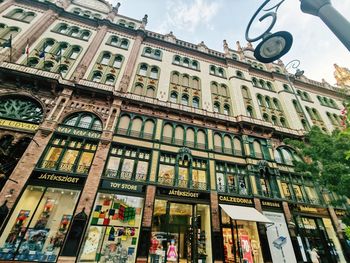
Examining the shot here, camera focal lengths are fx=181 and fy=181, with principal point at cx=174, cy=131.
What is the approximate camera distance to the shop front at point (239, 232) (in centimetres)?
1320

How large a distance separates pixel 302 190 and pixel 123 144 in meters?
18.1

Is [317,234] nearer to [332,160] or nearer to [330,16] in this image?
[332,160]

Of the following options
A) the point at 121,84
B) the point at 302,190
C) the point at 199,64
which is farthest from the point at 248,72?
the point at 121,84

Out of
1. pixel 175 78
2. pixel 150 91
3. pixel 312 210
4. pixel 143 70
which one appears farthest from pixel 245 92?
pixel 312 210

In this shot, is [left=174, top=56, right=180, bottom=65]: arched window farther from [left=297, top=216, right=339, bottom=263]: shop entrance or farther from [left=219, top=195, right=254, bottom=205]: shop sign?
[left=297, top=216, right=339, bottom=263]: shop entrance

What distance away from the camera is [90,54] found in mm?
19688

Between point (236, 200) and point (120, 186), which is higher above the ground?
point (236, 200)

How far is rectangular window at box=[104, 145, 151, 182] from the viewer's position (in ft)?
46.5

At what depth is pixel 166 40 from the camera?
25.6 metres

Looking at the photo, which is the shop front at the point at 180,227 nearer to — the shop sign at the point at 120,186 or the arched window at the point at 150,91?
the shop sign at the point at 120,186

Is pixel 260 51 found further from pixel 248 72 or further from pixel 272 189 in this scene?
pixel 248 72

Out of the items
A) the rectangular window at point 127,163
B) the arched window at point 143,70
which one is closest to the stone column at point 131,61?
the arched window at point 143,70

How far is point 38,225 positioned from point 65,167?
3.84m

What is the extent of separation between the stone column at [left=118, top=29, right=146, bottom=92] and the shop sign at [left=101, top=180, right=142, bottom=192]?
8.96 metres
